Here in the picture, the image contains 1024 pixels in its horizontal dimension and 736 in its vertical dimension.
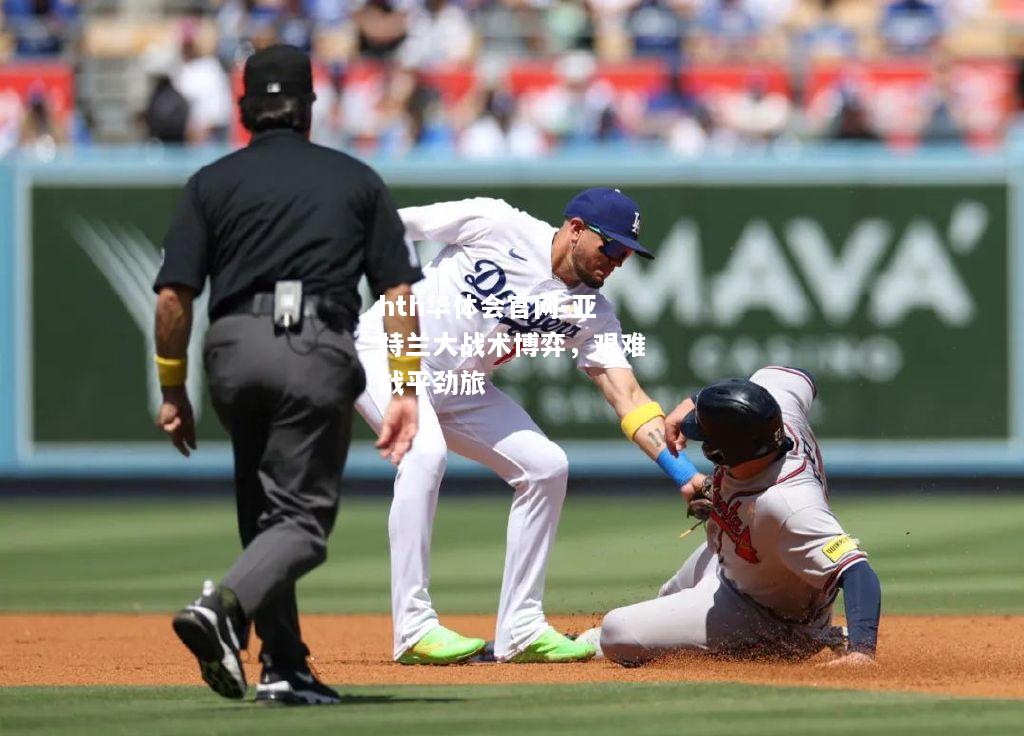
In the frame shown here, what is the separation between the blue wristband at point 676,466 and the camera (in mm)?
7348

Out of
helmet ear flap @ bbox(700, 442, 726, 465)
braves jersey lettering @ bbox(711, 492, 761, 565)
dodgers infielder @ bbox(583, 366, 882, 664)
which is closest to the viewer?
dodgers infielder @ bbox(583, 366, 882, 664)

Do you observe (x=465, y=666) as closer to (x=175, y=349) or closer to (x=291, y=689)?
(x=291, y=689)

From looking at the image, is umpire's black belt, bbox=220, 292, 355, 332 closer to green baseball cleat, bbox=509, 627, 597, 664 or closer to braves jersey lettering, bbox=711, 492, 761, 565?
braves jersey lettering, bbox=711, 492, 761, 565

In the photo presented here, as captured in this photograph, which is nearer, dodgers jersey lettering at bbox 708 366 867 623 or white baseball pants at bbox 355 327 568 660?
dodgers jersey lettering at bbox 708 366 867 623

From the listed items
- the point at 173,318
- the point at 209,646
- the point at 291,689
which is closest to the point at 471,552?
the point at 291,689

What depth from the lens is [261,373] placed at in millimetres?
5547

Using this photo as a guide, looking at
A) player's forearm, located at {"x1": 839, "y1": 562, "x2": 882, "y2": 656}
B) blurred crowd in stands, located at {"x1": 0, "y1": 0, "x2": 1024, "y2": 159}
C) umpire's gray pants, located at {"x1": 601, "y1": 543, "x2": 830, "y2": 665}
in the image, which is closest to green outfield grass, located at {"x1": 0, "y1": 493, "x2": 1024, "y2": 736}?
player's forearm, located at {"x1": 839, "y1": 562, "x2": 882, "y2": 656}

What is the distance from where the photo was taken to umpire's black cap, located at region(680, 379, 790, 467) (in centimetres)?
668

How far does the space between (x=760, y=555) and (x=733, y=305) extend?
8.94 metres

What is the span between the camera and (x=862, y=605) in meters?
6.56

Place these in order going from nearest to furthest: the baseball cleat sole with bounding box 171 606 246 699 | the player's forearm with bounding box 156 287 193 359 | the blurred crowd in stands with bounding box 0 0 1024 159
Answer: the baseball cleat sole with bounding box 171 606 246 699
the player's forearm with bounding box 156 287 193 359
the blurred crowd in stands with bounding box 0 0 1024 159

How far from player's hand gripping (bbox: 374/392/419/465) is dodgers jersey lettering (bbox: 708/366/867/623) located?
1.55 metres

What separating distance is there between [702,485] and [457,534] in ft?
20.4

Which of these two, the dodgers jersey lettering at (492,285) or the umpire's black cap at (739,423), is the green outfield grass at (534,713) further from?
the dodgers jersey lettering at (492,285)
